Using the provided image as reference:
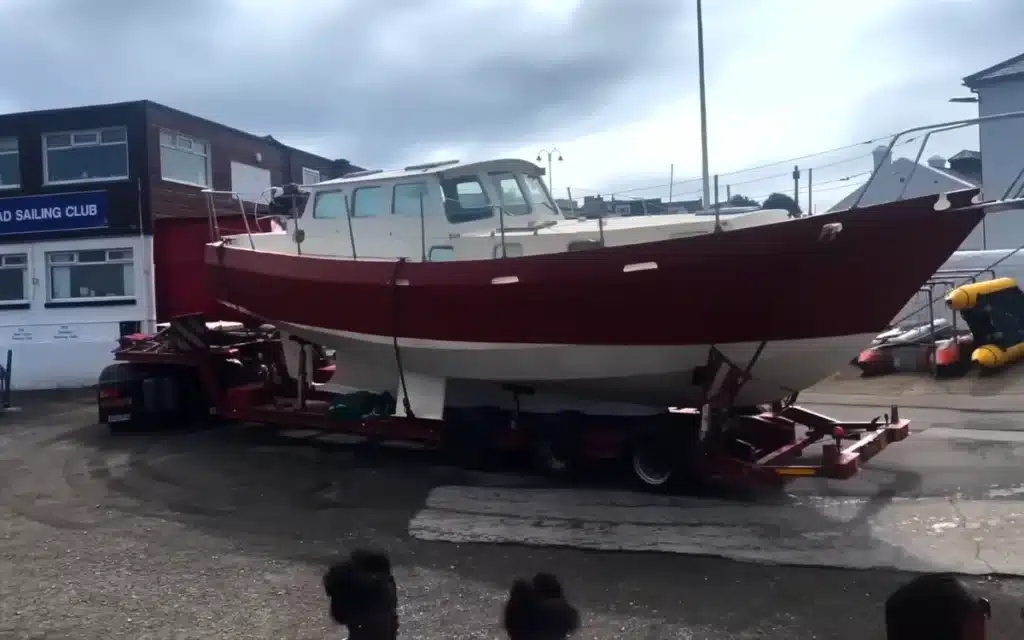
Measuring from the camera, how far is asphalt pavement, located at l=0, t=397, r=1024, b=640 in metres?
4.88

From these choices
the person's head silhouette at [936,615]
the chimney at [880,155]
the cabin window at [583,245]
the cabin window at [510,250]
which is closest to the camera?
the person's head silhouette at [936,615]

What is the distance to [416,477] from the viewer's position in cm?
830

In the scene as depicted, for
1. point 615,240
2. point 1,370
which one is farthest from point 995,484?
point 1,370

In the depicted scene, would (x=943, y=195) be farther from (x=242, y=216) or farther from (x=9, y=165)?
(x=9, y=165)

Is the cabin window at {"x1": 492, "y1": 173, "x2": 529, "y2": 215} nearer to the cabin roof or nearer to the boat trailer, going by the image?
the cabin roof

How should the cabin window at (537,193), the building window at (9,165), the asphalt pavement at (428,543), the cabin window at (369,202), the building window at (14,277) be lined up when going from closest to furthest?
the asphalt pavement at (428,543) < the cabin window at (369,202) < the cabin window at (537,193) < the building window at (14,277) < the building window at (9,165)

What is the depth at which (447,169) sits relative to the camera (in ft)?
28.3

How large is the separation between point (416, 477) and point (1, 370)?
8.89m

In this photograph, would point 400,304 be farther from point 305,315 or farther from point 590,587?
point 590,587

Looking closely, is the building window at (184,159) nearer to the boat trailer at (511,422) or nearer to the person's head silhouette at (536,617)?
the boat trailer at (511,422)

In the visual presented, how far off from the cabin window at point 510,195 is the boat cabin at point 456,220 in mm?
10

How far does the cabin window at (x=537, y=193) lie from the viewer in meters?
9.30

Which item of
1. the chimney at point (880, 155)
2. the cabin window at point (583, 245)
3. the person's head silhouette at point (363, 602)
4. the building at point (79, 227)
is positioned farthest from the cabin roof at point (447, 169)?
the building at point (79, 227)

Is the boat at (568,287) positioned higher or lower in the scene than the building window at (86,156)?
lower
